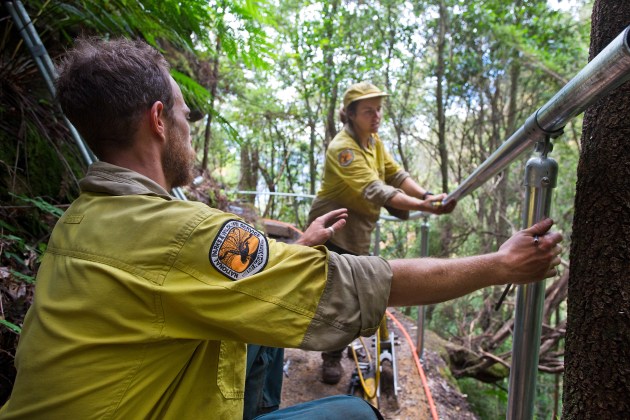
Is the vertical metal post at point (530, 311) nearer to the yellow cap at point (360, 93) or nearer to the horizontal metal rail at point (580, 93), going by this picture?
the horizontal metal rail at point (580, 93)

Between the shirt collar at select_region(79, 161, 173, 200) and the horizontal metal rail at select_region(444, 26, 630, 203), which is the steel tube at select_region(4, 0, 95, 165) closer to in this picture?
the shirt collar at select_region(79, 161, 173, 200)

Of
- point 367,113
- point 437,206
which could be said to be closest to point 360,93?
point 367,113

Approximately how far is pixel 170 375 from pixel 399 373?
229cm

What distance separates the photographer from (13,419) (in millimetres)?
860

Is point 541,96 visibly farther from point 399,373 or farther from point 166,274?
point 166,274

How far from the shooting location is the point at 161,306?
2.90 ft

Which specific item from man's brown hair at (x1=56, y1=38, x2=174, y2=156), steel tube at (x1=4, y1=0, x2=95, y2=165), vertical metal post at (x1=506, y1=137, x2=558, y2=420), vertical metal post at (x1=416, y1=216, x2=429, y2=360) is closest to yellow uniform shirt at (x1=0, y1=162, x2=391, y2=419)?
man's brown hair at (x1=56, y1=38, x2=174, y2=156)

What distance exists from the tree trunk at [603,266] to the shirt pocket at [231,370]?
955 mm

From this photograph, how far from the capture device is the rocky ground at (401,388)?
2504mm

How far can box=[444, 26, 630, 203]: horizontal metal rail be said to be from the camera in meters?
0.81

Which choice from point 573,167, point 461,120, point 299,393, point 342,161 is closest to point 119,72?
point 342,161

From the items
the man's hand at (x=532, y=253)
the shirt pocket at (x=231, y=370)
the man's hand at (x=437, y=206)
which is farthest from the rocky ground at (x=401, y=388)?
the man's hand at (x=532, y=253)

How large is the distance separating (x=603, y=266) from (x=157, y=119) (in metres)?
1.31

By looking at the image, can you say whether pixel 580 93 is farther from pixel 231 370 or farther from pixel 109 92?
pixel 109 92
